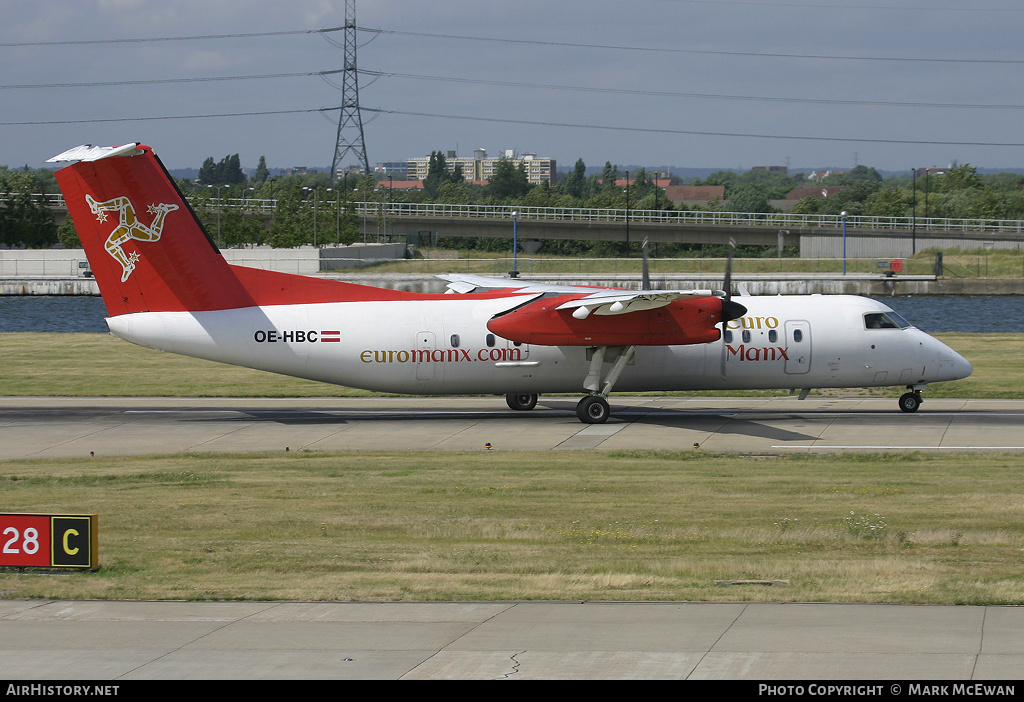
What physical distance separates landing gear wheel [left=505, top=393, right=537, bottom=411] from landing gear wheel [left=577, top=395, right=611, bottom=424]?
285 centimetres

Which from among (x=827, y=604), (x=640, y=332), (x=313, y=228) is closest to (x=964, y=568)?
(x=827, y=604)

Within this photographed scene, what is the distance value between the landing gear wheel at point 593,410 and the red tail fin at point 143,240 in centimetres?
987

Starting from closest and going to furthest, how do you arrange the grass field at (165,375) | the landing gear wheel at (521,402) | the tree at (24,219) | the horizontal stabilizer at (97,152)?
the horizontal stabilizer at (97,152) < the landing gear wheel at (521,402) < the grass field at (165,375) < the tree at (24,219)

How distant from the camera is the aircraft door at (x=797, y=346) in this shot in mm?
29766

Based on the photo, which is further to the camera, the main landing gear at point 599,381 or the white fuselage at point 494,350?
the main landing gear at point 599,381

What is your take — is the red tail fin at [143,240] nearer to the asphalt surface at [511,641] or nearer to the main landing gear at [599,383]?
the main landing gear at [599,383]

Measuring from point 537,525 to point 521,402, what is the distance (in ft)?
46.9

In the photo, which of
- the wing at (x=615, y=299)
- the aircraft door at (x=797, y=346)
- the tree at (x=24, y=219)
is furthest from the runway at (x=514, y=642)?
the tree at (x=24, y=219)

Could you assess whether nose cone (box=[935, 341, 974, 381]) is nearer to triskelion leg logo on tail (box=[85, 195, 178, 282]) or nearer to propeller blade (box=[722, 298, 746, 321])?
propeller blade (box=[722, 298, 746, 321])

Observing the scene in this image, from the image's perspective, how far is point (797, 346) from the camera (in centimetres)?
2980

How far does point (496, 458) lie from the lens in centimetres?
2458

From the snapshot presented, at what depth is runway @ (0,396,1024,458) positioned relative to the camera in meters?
26.3

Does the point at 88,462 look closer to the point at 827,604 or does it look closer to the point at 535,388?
the point at 535,388

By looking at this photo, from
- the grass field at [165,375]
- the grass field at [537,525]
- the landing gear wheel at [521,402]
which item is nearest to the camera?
the grass field at [537,525]
